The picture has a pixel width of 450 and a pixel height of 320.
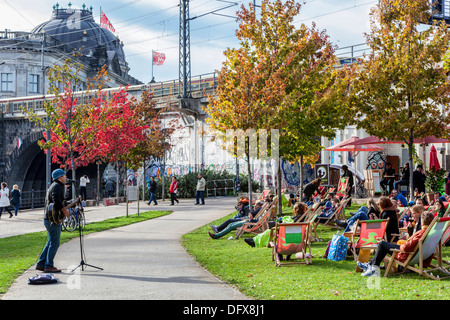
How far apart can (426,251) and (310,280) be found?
1.75 m

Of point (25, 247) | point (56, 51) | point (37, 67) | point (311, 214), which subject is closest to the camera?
point (311, 214)

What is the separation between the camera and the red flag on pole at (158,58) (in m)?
49.8

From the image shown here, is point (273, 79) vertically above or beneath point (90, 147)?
above

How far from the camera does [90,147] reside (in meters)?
25.2

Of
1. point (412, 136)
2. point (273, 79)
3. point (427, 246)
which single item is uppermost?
point (273, 79)

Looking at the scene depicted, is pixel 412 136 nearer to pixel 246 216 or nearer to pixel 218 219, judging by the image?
pixel 246 216

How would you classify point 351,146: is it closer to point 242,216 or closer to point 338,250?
point 242,216

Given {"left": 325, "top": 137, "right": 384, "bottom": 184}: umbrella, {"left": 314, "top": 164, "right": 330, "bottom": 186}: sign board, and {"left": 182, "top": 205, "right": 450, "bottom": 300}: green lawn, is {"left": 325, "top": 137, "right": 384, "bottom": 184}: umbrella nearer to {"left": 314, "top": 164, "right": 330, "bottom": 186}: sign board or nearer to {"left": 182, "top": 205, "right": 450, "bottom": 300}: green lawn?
{"left": 314, "top": 164, "right": 330, "bottom": 186}: sign board

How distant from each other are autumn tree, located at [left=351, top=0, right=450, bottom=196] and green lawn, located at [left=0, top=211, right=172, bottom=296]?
8.96 m

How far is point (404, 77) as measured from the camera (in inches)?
650

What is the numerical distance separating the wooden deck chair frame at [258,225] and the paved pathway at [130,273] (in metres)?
1.66

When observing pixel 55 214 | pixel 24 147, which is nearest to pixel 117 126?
pixel 55 214

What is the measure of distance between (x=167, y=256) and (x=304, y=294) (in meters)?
4.75
